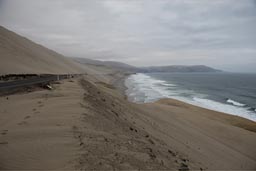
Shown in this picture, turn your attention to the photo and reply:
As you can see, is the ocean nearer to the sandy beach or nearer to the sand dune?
the sand dune

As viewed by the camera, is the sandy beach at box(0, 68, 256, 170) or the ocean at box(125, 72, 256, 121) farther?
the ocean at box(125, 72, 256, 121)

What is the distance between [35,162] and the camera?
16.4 ft

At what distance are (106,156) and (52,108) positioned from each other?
5.14 meters

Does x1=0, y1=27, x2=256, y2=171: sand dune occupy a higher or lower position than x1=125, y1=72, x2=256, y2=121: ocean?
higher

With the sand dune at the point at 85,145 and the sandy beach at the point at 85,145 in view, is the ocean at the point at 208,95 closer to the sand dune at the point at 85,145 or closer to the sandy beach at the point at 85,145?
the sand dune at the point at 85,145

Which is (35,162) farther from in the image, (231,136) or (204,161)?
(231,136)

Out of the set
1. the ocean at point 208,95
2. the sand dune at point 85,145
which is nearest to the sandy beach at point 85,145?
the sand dune at point 85,145

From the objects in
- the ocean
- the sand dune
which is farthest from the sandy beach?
the ocean

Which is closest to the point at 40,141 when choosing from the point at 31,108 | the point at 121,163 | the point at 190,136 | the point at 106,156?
the point at 106,156

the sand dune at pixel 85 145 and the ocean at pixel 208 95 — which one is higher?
the sand dune at pixel 85 145

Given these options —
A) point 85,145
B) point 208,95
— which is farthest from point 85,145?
point 208,95

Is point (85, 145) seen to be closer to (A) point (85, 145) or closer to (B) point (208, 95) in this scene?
(A) point (85, 145)

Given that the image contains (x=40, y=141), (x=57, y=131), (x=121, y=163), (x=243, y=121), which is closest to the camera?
(x=121, y=163)

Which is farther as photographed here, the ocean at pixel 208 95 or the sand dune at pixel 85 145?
the ocean at pixel 208 95
